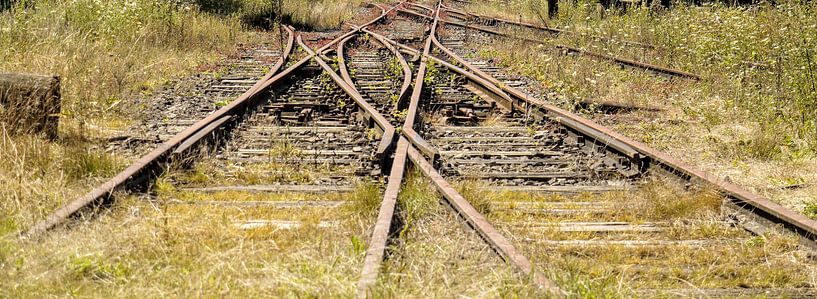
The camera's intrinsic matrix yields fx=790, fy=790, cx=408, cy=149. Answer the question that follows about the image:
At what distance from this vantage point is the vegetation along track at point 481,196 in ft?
13.1

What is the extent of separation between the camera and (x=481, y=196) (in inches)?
204

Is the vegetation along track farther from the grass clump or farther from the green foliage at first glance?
the green foliage

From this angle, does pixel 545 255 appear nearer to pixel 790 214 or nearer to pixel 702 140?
pixel 790 214

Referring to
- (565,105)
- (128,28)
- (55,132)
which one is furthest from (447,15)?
(55,132)

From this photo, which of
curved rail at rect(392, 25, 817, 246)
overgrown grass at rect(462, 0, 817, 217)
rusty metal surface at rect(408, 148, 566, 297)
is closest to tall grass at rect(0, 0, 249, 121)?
rusty metal surface at rect(408, 148, 566, 297)

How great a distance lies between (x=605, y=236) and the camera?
470cm

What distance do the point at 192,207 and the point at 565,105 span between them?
5010 millimetres

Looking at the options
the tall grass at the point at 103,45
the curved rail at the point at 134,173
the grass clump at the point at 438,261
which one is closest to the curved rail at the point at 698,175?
the grass clump at the point at 438,261

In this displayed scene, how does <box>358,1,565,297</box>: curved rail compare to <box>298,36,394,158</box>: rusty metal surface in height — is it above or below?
above

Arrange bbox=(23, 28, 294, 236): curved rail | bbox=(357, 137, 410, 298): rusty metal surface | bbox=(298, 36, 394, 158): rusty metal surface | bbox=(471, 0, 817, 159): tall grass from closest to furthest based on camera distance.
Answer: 1. bbox=(357, 137, 410, 298): rusty metal surface
2. bbox=(23, 28, 294, 236): curved rail
3. bbox=(298, 36, 394, 158): rusty metal surface
4. bbox=(471, 0, 817, 159): tall grass

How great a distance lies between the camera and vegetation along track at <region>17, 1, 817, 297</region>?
→ 3986 millimetres

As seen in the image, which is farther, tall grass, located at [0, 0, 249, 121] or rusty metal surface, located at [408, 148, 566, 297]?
tall grass, located at [0, 0, 249, 121]

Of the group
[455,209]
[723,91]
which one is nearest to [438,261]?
[455,209]

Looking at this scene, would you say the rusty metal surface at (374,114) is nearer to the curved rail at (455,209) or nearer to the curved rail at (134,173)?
the curved rail at (455,209)
